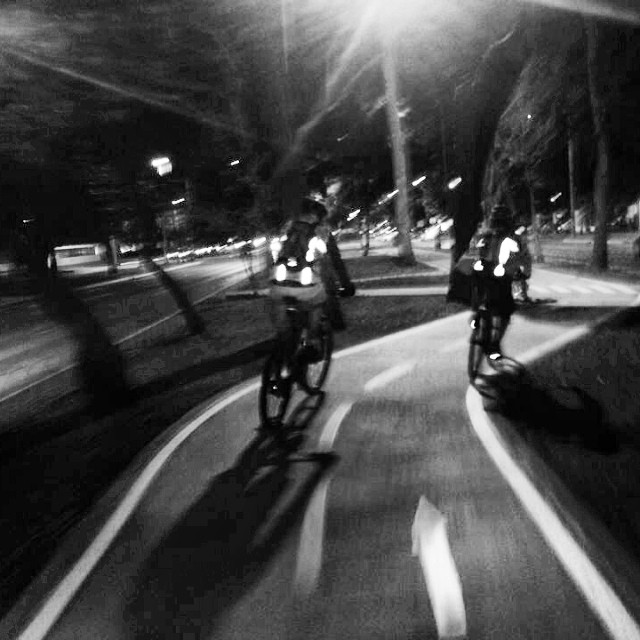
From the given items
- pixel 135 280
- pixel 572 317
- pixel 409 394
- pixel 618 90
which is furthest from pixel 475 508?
pixel 135 280

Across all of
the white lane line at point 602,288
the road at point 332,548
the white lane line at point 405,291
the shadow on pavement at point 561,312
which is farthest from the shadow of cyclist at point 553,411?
the white lane line at point 602,288

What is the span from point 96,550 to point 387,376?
638cm

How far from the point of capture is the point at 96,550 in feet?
20.4

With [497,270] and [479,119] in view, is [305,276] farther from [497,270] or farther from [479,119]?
[479,119]

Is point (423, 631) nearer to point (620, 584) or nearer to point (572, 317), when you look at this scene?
point (620, 584)

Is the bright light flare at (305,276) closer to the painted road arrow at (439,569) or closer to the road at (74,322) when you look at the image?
the painted road arrow at (439,569)

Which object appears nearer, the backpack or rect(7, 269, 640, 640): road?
rect(7, 269, 640, 640): road

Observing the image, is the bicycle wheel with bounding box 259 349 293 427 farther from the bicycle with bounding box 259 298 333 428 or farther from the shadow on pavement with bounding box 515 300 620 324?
the shadow on pavement with bounding box 515 300 620 324

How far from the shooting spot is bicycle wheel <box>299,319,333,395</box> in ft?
34.9

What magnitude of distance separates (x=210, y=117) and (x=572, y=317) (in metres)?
7.13

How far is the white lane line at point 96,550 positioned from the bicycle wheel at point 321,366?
4.57ft

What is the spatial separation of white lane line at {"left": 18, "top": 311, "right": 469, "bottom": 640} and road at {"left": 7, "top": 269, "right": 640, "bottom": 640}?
0.05 ft

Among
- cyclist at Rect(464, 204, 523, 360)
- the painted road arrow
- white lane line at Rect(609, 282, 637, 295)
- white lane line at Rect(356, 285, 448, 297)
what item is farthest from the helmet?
white lane line at Rect(609, 282, 637, 295)

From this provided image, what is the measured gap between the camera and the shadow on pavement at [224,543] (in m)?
5.09
